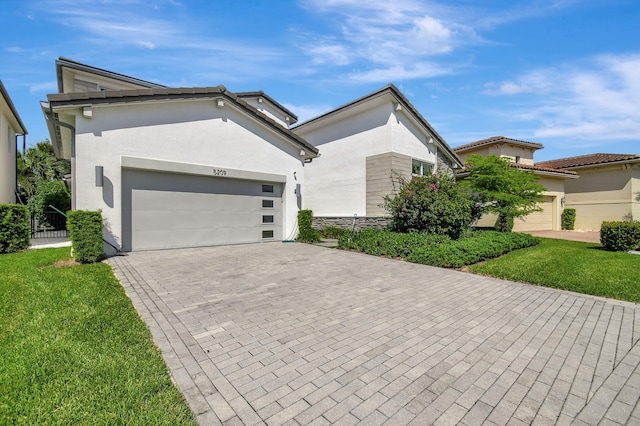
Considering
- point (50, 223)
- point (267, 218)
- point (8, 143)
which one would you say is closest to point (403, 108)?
point (267, 218)

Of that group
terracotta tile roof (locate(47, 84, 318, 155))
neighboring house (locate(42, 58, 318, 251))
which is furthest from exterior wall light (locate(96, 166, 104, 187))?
terracotta tile roof (locate(47, 84, 318, 155))

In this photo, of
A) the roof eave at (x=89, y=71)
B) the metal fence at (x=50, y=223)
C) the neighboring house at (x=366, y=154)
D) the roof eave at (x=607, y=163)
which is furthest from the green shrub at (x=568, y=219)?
the metal fence at (x=50, y=223)

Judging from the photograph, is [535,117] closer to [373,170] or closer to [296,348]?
[373,170]

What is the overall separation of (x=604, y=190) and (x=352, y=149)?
1923cm

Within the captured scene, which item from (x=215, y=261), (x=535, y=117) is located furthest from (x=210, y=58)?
(x=535, y=117)

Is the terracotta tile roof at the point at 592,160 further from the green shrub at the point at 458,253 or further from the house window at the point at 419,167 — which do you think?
the green shrub at the point at 458,253

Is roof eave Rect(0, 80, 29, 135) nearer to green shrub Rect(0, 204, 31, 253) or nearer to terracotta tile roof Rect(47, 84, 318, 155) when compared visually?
green shrub Rect(0, 204, 31, 253)

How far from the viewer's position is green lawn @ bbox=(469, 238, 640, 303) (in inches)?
250

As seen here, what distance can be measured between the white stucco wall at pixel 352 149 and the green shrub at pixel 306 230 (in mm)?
3571

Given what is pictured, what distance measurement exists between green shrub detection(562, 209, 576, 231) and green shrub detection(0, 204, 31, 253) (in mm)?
29675

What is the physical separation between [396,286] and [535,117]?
1366cm

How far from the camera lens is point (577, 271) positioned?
25.1 ft

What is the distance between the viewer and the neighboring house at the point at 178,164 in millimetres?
8750

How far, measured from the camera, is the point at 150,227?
9.91 m
